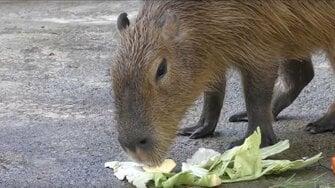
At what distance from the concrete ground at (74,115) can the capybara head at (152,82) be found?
348 millimetres

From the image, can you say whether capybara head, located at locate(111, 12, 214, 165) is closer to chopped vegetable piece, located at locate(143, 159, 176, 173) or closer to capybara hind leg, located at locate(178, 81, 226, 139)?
chopped vegetable piece, located at locate(143, 159, 176, 173)

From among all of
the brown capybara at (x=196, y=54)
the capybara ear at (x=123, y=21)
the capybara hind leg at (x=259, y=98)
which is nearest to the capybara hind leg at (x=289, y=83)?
the brown capybara at (x=196, y=54)

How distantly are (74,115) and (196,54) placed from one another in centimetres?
128

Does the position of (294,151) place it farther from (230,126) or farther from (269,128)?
(230,126)

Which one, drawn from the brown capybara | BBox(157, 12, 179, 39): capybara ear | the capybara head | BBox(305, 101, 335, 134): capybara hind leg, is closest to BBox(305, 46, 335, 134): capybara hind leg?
BBox(305, 101, 335, 134): capybara hind leg

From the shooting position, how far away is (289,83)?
4.70m

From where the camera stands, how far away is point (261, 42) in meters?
4.02

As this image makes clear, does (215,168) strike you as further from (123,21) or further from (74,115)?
(74,115)

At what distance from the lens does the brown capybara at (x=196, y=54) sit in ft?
11.8

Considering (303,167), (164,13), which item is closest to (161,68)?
(164,13)

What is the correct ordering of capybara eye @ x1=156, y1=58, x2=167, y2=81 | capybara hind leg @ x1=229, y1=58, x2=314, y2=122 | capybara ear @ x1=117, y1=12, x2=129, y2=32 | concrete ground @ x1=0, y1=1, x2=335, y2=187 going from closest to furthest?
capybara eye @ x1=156, y1=58, x2=167, y2=81, capybara ear @ x1=117, y1=12, x2=129, y2=32, concrete ground @ x1=0, y1=1, x2=335, y2=187, capybara hind leg @ x1=229, y1=58, x2=314, y2=122

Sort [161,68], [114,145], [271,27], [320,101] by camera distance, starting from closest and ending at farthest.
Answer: [161,68]
[271,27]
[114,145]
[320,101]

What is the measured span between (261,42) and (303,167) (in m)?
0.66

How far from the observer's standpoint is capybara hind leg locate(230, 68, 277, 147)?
13.3 feet
